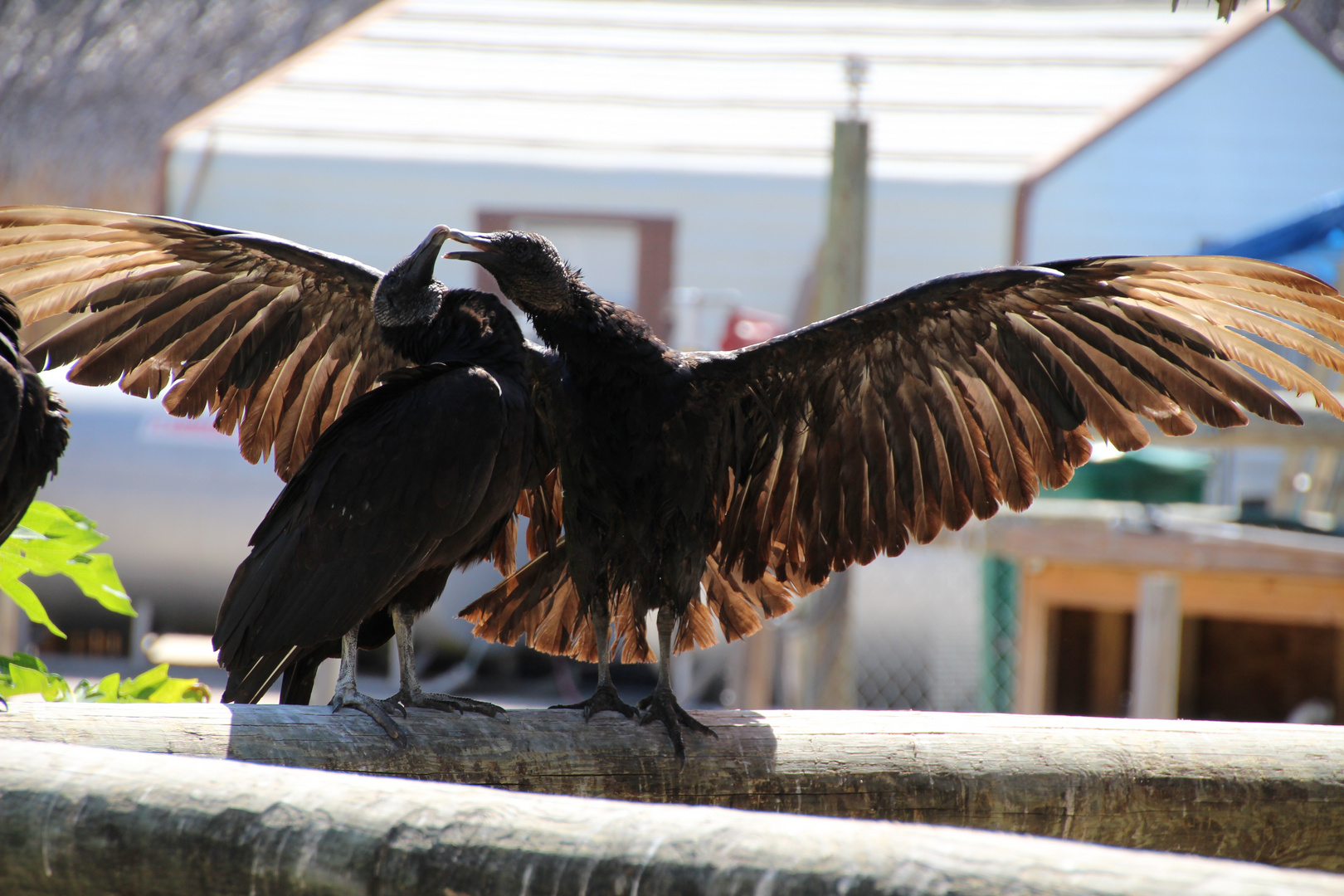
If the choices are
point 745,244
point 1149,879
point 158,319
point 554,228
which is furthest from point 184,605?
point 1149,879

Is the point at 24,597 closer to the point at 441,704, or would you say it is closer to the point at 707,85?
the point at 441,704

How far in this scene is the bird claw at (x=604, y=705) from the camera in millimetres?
2164

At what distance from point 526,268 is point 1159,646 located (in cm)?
282

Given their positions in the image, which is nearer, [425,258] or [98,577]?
[98,577]

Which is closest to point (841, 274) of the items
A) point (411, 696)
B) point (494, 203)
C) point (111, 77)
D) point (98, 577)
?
point (411, 696)

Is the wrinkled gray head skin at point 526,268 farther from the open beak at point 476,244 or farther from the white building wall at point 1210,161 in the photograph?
the white building wall at point 1210,161

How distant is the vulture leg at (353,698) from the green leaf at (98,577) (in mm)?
391

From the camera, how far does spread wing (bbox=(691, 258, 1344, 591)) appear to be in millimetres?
2342

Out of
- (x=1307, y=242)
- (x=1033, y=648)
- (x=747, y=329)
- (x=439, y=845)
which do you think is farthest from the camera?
(x=747, y=329)

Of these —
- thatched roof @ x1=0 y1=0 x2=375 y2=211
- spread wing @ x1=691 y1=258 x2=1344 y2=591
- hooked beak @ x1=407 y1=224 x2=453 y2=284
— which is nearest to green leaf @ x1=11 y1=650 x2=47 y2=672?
hooked beak @ x1=407 y1=224 x2=453 y2=284

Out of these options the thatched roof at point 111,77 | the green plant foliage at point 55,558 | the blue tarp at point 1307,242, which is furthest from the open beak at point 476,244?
the thatched roof at point 111,77

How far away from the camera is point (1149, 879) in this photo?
89 centimetres

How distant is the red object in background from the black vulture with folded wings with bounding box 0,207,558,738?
3.69 meters

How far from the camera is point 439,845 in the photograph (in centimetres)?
107
